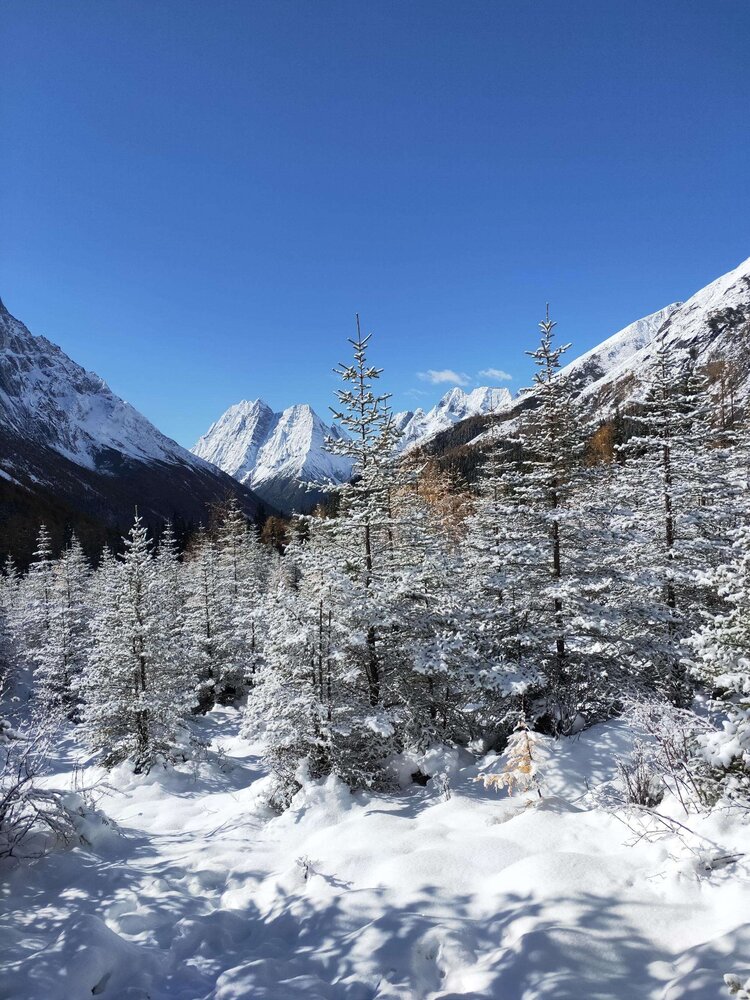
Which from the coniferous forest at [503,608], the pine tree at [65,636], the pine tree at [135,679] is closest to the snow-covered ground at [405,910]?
the coniferous forest at [503,608]

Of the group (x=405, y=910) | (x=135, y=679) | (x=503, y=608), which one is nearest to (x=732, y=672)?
(x=405, y=910)

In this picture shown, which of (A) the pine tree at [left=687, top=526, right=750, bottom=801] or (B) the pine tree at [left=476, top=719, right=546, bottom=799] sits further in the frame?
(B) the pine tree at [left=476, top=719, right=546, bottom=799]

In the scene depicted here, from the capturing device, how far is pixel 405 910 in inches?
220

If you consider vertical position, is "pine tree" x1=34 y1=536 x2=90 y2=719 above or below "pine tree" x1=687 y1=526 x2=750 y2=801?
below

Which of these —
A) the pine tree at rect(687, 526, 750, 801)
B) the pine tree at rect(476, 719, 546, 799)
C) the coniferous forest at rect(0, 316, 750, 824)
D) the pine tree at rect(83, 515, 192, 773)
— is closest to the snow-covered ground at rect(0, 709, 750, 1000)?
the pine tree at rect(476, 719, 546, 799)

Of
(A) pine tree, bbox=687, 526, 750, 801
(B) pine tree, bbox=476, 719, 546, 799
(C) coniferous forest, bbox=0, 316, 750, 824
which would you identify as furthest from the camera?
(C) coniferous forest, bbox=0, 316, 750, 824

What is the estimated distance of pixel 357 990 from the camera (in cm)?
471

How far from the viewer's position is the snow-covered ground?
4.36 meters

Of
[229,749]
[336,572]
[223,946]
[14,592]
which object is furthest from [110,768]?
[14,592]

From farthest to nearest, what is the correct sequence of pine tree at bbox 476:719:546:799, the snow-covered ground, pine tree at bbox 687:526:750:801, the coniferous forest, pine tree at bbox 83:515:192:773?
pine tree at bbox 83:515:192:773
the coniferous forest
pine tree at bbox 476:719:546:799
pine tree at bbox 687:526:750:801
the snow-covered ground

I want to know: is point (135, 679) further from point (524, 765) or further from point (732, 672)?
point (732, 672)

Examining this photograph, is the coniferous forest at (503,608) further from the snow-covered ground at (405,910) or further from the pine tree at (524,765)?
the snow-covered ground at (405,910)

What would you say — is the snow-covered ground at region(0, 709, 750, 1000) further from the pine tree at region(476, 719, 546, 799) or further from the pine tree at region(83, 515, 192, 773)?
the pine tree at region(83, 515, 192, 773)

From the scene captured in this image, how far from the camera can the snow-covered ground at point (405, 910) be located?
4359 mm
